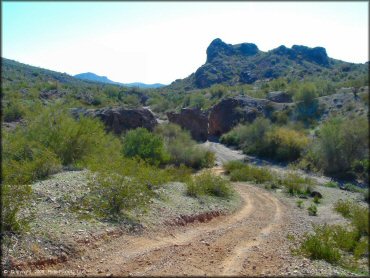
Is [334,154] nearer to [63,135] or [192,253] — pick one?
[63,135]

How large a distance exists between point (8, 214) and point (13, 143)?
1215 cm

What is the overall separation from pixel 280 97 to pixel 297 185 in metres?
39.6

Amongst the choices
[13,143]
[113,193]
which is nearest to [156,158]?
[13,143]

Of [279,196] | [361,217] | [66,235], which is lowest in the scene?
[279,196]

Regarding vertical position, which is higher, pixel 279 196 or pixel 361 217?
pixel 361 217

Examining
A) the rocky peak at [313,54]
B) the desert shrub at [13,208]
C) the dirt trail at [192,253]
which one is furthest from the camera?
the rocky peak at [313,54]

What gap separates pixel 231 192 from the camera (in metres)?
23.0

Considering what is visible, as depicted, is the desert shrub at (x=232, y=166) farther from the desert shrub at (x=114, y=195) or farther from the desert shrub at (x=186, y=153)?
the desert shrub at (x=114, y=195)

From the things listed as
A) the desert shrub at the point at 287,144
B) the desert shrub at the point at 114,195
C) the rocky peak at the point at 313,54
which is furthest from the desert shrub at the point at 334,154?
the rocky peak at the point at 313,54

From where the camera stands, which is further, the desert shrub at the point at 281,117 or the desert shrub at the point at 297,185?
the desert shrub at the point at 281,117

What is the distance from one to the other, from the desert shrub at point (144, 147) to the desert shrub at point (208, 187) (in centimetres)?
960

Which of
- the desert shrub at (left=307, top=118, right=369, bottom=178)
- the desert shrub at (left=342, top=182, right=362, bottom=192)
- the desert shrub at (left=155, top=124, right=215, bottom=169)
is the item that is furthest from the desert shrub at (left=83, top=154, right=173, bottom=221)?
the desert shrub at (left=155, top=124, right=215, bottom=169)

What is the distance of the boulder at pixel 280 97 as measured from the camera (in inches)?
2581

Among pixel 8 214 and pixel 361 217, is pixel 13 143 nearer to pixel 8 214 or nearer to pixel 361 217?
pixel 8 214
